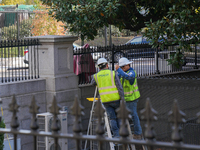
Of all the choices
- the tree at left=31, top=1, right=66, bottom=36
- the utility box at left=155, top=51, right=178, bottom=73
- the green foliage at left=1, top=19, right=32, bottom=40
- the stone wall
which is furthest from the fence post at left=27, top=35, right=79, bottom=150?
the green foliage at left=1, top=19, right=32, bottom=40

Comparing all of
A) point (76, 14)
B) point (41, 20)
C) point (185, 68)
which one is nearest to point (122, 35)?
point (41, 20)

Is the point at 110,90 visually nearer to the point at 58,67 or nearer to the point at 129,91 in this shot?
the point at 129,91

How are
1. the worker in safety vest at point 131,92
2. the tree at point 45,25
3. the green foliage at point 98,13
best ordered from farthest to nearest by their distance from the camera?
the tree at point 45,25
the green foliage at point 98,13
the worker in safety vest at point 131,92

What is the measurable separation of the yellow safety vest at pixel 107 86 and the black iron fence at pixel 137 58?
1.82m

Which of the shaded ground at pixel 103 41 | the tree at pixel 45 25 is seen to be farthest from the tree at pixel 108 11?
the shaded ground at pixel 103 41

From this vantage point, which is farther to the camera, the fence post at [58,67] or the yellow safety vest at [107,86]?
the fence post at [58,67]

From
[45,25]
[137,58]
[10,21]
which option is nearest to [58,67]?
[137,58]

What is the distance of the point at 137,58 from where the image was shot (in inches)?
423

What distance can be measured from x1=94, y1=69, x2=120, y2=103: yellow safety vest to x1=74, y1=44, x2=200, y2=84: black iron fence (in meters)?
1.82

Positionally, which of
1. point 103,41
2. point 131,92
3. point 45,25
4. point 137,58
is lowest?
point 131,92

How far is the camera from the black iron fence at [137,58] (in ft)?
30.1

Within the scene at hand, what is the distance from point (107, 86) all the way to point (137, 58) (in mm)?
3739

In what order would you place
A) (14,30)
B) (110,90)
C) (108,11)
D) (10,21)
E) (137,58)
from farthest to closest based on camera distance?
(10,21) → (14,30) → (137,58) → (108,11) → (110,90)

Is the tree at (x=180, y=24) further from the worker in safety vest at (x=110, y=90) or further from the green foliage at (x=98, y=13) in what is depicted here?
the worker in safety vest at (x=110, y=90)
